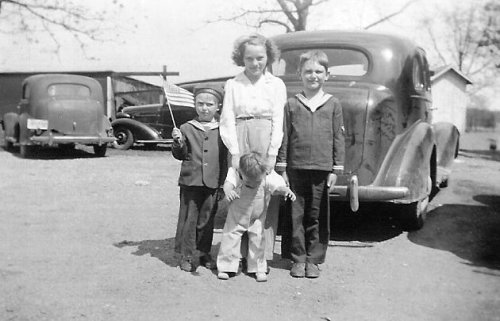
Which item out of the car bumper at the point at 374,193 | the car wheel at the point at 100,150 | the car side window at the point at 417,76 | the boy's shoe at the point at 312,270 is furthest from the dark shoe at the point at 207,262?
the car wheel at the point at 100,150

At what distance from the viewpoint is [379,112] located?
4.96m

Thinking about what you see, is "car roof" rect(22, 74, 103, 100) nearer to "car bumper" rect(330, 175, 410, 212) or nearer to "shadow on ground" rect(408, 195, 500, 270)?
"shadow on ground" rect(408, 195, 500, 270)

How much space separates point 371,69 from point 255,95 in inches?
79.0

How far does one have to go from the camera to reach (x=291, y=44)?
5734mm

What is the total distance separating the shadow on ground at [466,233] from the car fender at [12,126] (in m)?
10.4

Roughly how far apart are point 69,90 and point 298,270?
10649 millimetres

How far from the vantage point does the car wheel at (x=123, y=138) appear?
595 inches

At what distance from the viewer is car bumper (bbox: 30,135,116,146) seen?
1198 cm

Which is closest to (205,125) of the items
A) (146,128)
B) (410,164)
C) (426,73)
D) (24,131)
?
(410,164)

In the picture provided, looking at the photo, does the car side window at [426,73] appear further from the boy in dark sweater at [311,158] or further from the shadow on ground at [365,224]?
the boy in dark sweater at [311,158]

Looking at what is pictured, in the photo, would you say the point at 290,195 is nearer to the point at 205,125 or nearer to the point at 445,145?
the point at 205,125

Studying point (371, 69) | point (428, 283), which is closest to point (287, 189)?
point (428, 283)

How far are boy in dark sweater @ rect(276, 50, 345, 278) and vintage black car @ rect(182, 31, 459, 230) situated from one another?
0.51 m

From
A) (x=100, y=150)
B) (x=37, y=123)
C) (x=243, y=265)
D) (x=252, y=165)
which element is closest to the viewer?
(x=252, y=165)
